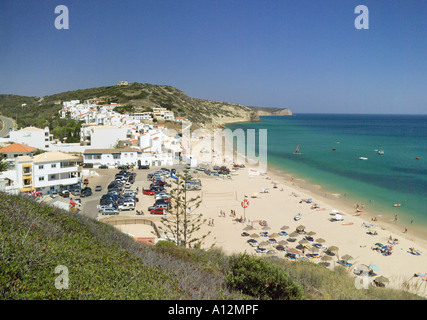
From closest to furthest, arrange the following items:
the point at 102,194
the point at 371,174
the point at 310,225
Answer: the point at 310,225 < the point at 102,194 < the point at 371,174

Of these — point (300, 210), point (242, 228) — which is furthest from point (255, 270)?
point (300, 210)

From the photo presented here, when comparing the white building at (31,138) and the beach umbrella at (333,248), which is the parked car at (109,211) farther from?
the white building at (31,138)

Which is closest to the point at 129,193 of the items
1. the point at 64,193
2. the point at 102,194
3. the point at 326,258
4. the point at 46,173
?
the point at 102,194

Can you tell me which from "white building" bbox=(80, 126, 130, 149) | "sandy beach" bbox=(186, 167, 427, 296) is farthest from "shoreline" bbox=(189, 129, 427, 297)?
"white building" bbox=(80, 126, 130, 149)

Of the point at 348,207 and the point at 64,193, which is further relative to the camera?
the point at 348,207

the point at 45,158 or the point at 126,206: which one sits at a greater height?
the point at 45,158

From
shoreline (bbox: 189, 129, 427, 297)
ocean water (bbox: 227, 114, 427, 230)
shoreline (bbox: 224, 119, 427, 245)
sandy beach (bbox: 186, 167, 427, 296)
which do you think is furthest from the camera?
ocean water (bbox: 227, 114, 427, 230)

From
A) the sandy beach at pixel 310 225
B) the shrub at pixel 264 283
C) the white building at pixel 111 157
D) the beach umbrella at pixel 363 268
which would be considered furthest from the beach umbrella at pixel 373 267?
the white building at pixel 111 157

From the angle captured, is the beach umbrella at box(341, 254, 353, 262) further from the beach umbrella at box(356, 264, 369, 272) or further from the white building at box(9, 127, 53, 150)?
the white building at box(9, 127, 53, 150)

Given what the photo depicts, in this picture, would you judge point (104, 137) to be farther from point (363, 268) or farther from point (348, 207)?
point (363, 268)
